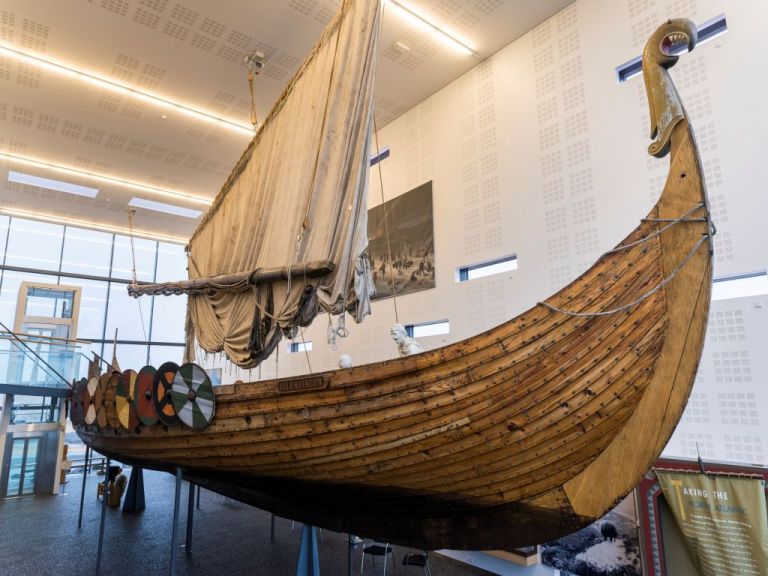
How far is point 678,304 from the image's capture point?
187cm

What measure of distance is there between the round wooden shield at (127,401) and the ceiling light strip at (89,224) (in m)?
7.23

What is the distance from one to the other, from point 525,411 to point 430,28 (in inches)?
191

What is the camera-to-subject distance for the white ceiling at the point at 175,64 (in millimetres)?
5137

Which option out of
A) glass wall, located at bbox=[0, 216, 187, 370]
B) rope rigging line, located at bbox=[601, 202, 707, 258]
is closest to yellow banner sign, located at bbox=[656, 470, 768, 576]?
rope rigging line, located at bbox=[601, 202, 707, 258]

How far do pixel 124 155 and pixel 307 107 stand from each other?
610 cm

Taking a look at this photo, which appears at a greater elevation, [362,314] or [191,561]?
[362,314]

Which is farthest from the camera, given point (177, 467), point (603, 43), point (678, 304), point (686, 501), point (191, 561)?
point (191, 561)

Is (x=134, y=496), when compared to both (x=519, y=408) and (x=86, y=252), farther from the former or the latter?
(x=86, y=252)

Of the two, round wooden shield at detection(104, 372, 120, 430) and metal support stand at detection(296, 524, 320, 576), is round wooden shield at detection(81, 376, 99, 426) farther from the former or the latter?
metal support stand at detection(296, 524, 320, 576)

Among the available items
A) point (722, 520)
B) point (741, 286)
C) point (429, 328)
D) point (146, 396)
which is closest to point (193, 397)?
point (146, 396)

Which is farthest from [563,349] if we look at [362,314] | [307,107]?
[307,107]

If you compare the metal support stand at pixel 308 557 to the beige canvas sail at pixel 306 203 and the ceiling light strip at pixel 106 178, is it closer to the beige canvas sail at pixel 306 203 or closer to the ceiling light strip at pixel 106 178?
the beige canvas sail at pixel 306 203

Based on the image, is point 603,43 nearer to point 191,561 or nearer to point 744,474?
point 744,474

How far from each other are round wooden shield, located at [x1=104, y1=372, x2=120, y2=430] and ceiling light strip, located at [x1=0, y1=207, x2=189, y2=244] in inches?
265
